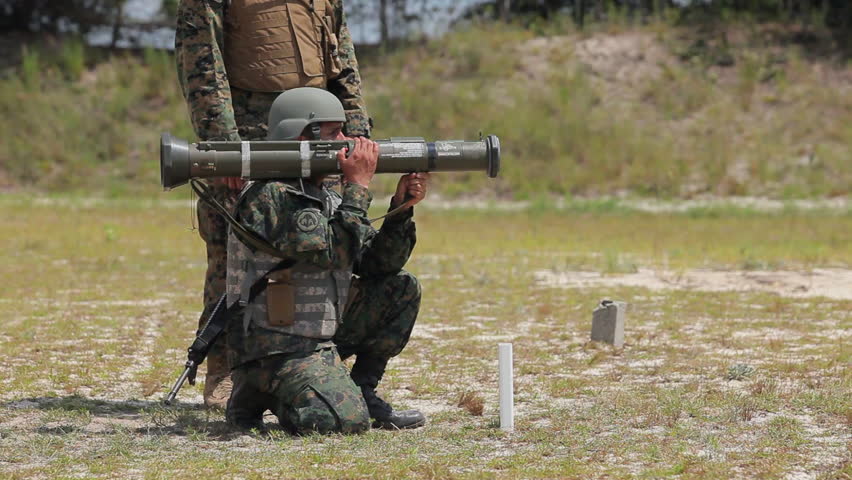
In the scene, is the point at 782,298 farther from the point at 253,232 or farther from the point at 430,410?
the point at 253,232

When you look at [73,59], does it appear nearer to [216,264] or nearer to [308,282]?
[216,264]

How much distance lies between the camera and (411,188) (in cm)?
544

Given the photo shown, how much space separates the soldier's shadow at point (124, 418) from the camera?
5348 mm

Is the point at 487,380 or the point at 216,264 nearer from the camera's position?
the point at 216,264

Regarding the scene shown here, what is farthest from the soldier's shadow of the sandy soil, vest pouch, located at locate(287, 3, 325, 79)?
the sandy soil

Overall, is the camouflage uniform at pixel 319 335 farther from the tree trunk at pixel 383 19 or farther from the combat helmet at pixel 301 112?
the tree trunk at pixel 383 19

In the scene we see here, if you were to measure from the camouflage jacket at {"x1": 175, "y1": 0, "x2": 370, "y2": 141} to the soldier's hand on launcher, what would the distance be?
3.14 ft

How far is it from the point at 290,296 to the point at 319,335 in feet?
0.74

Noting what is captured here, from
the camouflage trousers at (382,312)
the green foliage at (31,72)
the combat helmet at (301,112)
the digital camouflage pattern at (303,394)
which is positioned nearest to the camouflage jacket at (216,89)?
the combat helmet at (301,112)

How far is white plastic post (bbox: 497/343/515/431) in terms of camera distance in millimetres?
5246

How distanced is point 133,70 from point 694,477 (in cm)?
2971

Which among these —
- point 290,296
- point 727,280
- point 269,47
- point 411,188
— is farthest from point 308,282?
point 727,280

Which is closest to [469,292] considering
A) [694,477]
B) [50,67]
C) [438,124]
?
[694,477]

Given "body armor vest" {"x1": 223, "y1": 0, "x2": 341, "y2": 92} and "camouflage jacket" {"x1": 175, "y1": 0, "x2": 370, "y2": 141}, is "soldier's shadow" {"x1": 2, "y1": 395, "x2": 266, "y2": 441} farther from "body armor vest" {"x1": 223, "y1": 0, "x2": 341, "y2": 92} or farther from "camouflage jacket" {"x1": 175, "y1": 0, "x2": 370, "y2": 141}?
"body armor vest" {"x1": 223, "y1": 0, "x2": 341, "y2": 92}
